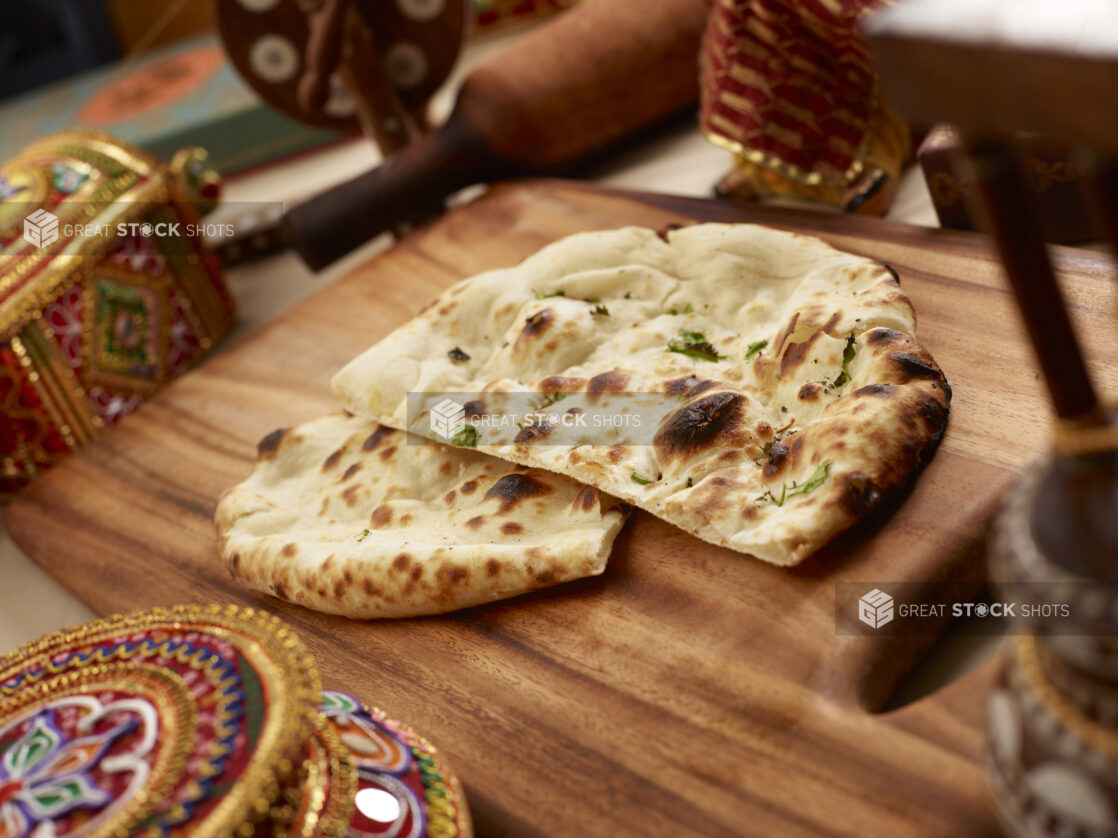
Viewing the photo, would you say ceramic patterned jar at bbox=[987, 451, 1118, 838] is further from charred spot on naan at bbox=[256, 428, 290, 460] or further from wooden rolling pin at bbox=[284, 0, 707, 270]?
wooden rolling pin at bbox=[284, 0, 707, 270]

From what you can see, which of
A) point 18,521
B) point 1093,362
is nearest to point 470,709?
point 1093,362

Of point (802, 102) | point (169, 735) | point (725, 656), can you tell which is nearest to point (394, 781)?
point (169, 735)

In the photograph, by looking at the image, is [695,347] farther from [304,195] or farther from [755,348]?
[304,195]

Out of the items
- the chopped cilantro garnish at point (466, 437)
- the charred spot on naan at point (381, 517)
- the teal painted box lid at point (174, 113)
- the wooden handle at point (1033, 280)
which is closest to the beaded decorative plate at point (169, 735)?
the charred spot on naan at point (381, 517)

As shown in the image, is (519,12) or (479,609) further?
(519,12)

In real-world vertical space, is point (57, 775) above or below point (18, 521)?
above

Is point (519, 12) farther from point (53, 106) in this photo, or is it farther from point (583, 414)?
point (583, 414)
